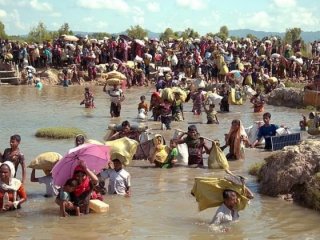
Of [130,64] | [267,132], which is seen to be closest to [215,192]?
[267,132]

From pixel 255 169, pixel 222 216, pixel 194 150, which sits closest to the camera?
pixel 222 216

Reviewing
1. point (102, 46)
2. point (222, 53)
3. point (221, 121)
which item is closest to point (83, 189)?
point (221, 121)

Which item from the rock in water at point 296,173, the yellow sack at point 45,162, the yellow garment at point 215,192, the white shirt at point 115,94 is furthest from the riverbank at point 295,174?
the white shirt at point 115,94

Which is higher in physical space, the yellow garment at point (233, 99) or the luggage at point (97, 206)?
the yellow garment at point (233, 99)

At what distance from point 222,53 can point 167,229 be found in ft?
75.8

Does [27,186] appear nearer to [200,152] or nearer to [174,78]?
[200,152]

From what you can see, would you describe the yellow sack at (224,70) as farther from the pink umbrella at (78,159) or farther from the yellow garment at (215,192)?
the yellow garment at (215,192)

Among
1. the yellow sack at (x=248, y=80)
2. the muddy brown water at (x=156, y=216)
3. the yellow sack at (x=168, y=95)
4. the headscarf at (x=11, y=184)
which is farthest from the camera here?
the yellow sack at (x=248, y=80)

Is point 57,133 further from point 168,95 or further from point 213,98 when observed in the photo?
point 213,98

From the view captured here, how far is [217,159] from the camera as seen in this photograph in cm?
1309

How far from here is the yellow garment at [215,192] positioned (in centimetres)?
897

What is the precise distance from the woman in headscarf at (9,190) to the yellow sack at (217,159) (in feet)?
15.1

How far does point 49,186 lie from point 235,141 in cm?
485

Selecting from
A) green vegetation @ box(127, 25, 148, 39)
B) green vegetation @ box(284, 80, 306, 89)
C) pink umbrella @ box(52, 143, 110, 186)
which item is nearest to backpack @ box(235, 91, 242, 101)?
green vegetation @ box(284, 80, 306, 89)
